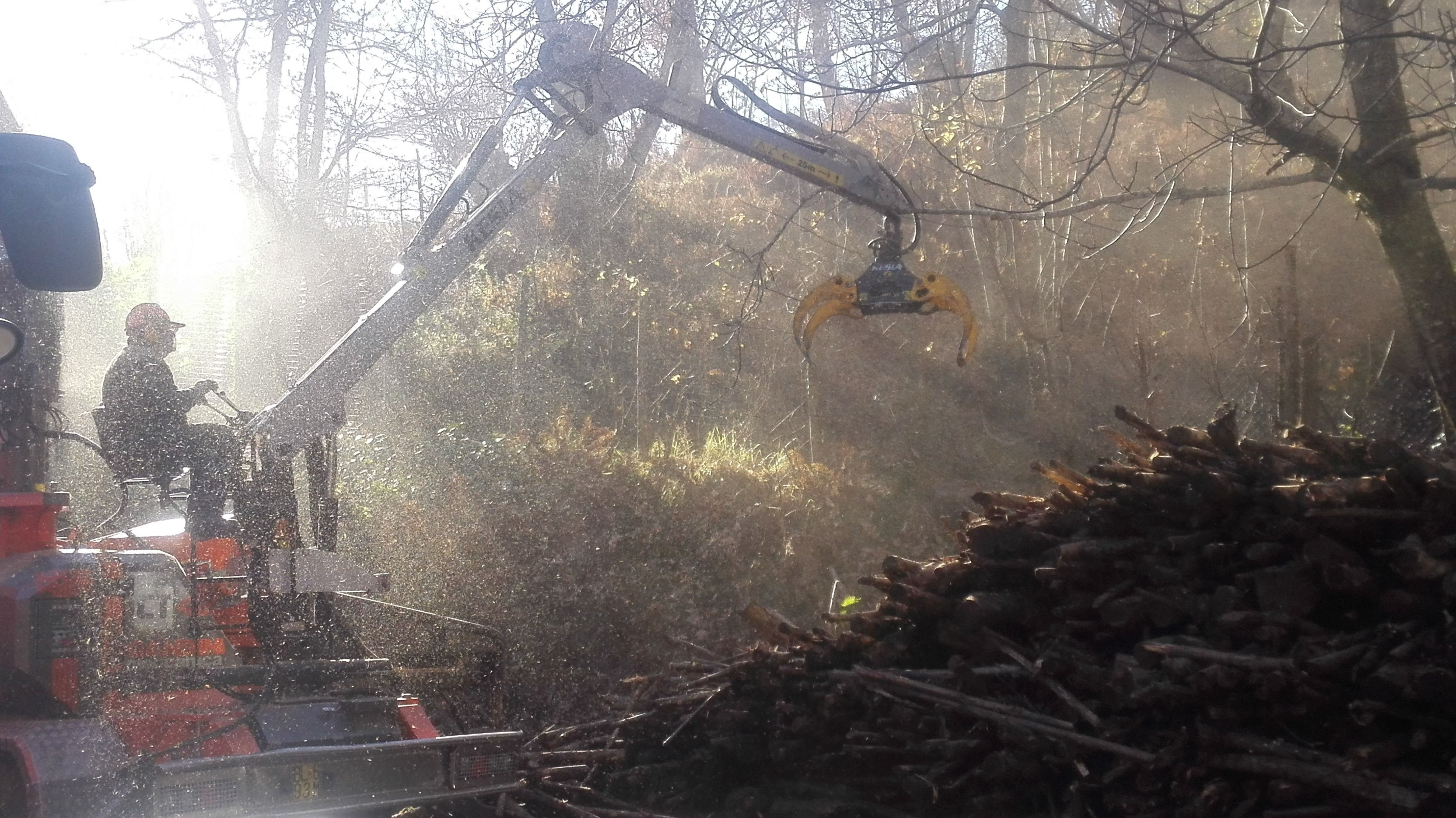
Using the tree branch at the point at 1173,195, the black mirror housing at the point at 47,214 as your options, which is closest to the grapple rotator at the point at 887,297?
the tree branch at the point at 1173,195

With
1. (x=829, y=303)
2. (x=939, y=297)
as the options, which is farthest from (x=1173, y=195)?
(x=829, y=303)

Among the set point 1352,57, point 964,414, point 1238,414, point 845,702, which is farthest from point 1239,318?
point 845,702

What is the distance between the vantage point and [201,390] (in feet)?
21.9

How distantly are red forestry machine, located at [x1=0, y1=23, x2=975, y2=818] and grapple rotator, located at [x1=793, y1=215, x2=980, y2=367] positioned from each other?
0.01 metres

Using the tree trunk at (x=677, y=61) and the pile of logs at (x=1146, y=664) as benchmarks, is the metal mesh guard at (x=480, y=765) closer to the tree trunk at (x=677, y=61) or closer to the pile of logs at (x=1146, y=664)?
the pile of logs at (x=1146, y=664)

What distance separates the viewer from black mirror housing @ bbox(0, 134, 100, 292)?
327 centimetres

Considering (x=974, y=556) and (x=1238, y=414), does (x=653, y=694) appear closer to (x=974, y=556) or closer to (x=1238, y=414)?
(x=974, y=556)

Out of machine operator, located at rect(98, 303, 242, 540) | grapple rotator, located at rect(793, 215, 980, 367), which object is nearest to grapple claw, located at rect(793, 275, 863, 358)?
grapple rotator, located at rect(793, 215, 980, 367)

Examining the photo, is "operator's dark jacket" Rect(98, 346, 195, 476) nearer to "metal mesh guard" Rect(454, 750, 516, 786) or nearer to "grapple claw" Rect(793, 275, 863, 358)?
"metal mesh guard" Rect(454, 750, 516, 786)

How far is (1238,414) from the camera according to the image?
13125 mm

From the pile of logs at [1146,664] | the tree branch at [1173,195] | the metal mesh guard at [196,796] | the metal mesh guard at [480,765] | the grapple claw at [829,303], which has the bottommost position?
the metal mesh guard at [480,765]

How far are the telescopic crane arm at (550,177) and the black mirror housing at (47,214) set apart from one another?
11.2 ft

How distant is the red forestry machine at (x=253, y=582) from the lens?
4781mm

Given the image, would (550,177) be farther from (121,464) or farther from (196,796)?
(196,796)
